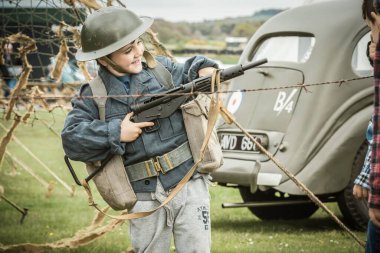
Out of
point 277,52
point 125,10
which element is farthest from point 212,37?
point 125,10

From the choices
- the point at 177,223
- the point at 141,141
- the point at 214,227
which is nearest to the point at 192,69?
the point at 141,141

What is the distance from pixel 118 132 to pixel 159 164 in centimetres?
28

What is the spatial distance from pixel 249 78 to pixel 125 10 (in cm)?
381

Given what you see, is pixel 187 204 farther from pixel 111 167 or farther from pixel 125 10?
pixel 125 10

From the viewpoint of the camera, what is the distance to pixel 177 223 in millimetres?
4141

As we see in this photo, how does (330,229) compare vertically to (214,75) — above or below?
below

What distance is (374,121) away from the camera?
8.91 ft

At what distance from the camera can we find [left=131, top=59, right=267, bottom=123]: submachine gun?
403 centimetres

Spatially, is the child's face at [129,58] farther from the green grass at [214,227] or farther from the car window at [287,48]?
the car window at [287,48]

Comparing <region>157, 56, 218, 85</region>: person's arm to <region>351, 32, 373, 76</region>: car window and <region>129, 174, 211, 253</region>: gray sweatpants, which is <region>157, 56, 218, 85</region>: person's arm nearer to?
<region>129, 174, 211, 253</region>: gray sweatpants

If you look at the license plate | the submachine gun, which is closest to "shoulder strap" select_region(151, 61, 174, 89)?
the submachine gun

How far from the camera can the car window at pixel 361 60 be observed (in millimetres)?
7438

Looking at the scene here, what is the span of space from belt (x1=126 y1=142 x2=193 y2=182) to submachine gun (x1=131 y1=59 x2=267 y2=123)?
209mm

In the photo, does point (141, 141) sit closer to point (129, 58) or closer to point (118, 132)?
point (118, 132)
